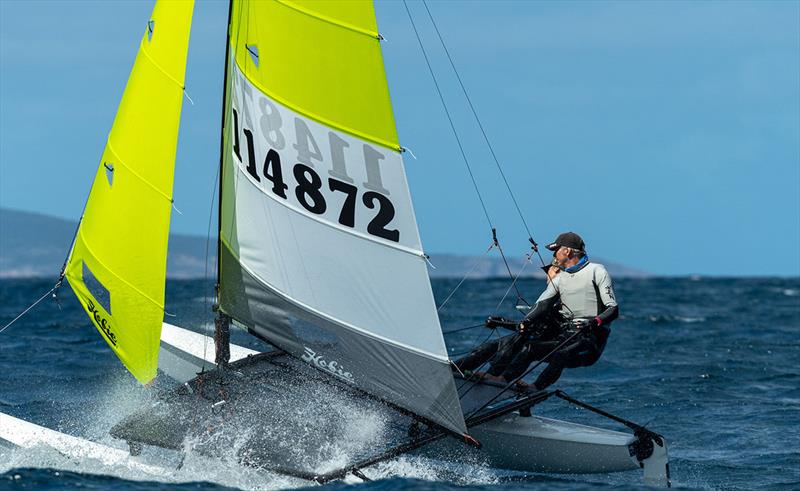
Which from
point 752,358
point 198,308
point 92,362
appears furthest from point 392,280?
point 198,308

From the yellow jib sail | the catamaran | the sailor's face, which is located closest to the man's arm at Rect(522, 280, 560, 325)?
the sailor's face

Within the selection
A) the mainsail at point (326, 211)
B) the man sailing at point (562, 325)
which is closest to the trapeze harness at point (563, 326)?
the man sailing at point (562, 325)

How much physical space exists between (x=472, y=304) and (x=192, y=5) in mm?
19476

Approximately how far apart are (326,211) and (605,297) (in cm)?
204

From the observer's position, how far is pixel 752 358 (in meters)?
14.6

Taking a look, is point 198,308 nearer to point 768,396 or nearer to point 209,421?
point 768,396

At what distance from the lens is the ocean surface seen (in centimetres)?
698

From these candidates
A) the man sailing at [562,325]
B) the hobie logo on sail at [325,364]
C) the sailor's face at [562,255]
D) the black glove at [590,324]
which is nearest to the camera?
the hobie logo on sail at [325,364]

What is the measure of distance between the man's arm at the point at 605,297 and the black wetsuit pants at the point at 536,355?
0.16 m

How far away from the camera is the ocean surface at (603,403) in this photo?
6984 mm

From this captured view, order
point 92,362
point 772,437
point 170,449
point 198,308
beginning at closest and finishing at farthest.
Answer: point 170,449
point 772,437
point 92,362
point 198,308

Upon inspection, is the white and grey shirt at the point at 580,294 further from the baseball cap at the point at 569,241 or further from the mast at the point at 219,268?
the mast at the point at 219,268

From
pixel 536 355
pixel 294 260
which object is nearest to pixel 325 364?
pixel 294 260

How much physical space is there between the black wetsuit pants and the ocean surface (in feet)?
2.26
